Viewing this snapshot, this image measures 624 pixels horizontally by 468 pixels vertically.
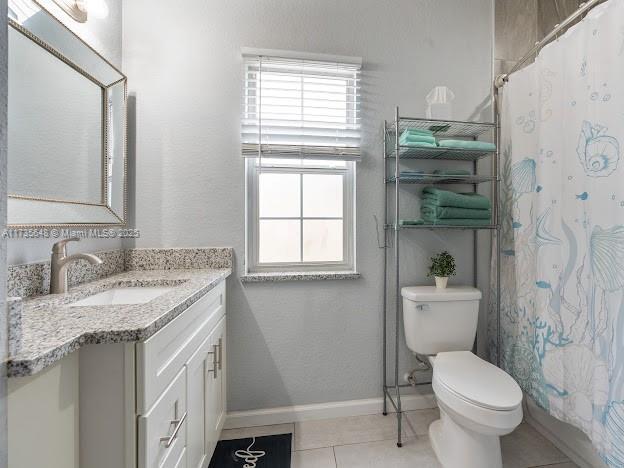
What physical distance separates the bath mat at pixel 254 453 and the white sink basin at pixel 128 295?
84 cm

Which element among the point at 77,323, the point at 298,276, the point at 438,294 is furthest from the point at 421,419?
the point at 77,323

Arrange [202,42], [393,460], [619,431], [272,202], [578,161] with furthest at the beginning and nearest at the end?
[272,202] → [202,42] → [393,460] → [578,161] → [619,431]

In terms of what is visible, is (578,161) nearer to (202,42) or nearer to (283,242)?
(283,242)

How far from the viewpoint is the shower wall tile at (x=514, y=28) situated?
177cm

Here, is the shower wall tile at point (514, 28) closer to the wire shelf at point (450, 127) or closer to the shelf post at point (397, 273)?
the wire shelf at point (450, 127)

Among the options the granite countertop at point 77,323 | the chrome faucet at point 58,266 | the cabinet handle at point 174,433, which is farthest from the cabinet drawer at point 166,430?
the chrome faucet at point 58,266

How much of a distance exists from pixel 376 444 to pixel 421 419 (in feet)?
1.14

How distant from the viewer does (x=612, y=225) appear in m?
1.07

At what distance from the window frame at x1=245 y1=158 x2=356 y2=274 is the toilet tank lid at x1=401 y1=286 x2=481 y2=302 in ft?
1.14

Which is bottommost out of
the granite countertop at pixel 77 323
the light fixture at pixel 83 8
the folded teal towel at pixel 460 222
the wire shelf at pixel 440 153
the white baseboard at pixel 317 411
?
the white baseboard at pixel 317 411

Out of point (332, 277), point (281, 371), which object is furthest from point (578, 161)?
point (281, 371)

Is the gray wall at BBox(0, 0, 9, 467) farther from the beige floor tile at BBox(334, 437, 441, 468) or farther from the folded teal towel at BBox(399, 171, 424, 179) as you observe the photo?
the folded teal towel at BBox(399, 171, 424, 179)

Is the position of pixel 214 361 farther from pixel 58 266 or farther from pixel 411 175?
pixel 411 175

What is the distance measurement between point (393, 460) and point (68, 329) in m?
1.47
